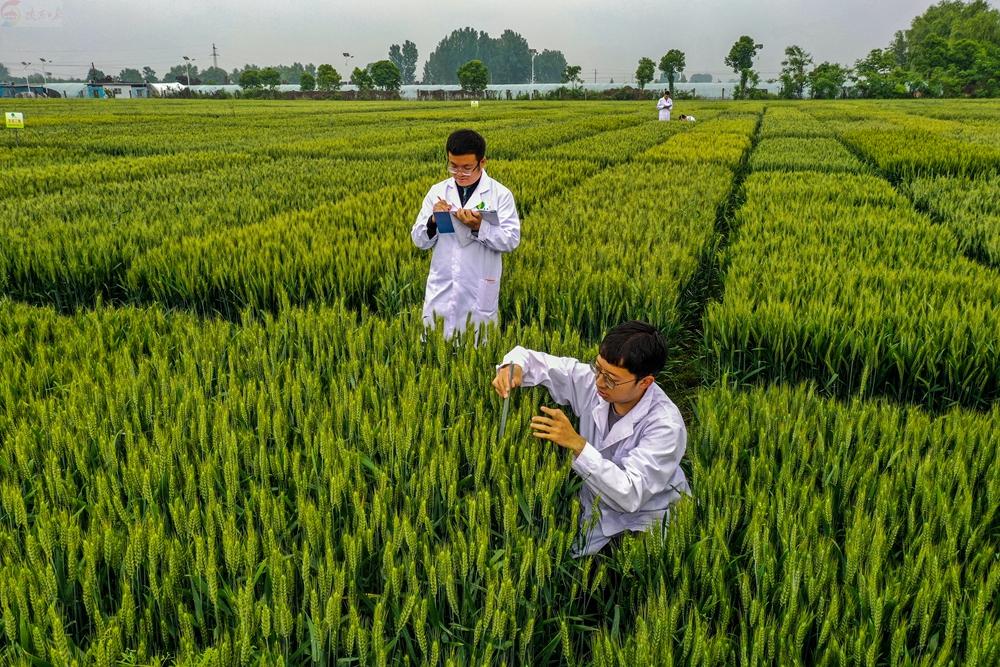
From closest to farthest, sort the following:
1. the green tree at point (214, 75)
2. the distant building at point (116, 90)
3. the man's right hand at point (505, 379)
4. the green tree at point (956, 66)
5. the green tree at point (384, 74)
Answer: the man's right hand at point (505, 379) → the green tree at point (956, 66) → the distant building at point (116, 90) → the green tree at point (384, 74) → the green tree at point (214, 75)

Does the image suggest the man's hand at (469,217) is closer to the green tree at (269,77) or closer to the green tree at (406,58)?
the green tree at (269,77)

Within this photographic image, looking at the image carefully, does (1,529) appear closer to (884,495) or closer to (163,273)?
(884,495)

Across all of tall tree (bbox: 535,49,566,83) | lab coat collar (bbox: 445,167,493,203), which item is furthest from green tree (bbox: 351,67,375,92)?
tall tree (bbox: 535,49,566,83)

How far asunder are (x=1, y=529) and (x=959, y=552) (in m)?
2.43

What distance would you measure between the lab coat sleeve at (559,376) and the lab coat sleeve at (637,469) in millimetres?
361

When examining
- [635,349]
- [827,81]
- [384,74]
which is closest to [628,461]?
[635,349]

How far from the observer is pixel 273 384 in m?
2.31

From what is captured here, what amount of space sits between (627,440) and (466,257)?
1599 millimetres

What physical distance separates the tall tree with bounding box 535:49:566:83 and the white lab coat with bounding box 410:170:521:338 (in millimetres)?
169959

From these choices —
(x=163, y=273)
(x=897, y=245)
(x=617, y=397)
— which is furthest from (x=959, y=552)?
(x=163, y=273)

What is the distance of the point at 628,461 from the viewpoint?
1.87 meters

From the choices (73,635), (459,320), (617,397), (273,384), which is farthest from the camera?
(459,320)

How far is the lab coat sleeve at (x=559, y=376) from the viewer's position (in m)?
2.23

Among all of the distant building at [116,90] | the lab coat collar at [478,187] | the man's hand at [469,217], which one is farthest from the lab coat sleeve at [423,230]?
the distant building at [116,90]
